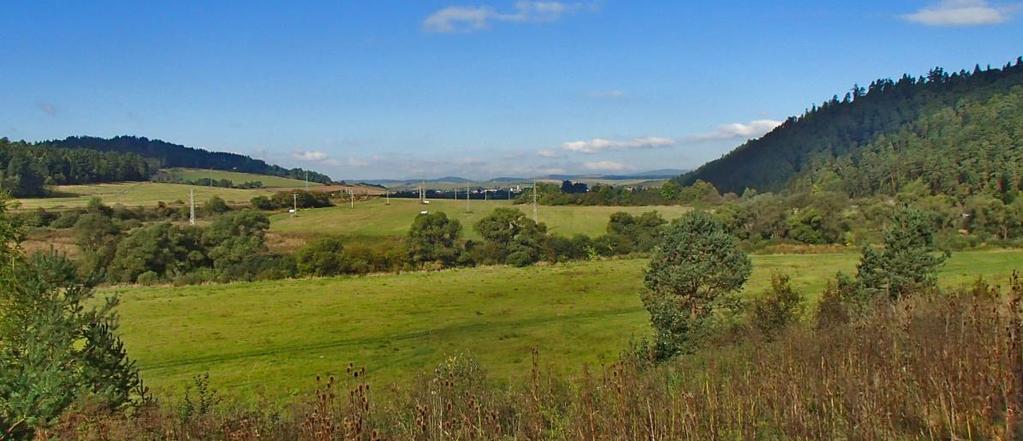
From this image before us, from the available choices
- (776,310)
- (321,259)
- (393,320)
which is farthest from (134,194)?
(776,310)

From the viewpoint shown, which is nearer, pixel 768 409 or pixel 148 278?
pixel 768 409

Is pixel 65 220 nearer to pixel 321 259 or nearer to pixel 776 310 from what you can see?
pixel 321 259

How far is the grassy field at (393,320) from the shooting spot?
2962cm

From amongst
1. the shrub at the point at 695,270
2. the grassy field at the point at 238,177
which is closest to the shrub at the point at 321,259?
the shrub at the point at 695,270

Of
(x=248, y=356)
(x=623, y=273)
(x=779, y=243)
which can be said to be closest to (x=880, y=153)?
(x=779, y=243)

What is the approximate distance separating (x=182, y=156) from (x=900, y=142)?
154m

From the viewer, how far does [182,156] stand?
15175cm

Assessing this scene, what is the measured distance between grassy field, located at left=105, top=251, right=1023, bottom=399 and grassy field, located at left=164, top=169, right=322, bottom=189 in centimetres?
7471

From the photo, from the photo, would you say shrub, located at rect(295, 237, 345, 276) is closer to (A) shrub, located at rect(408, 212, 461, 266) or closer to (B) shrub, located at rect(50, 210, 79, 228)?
(A) shrub, located at rect(408, 212, 461, 266)

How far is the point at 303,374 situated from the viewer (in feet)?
92.6

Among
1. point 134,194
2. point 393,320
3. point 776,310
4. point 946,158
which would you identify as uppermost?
point 946,158

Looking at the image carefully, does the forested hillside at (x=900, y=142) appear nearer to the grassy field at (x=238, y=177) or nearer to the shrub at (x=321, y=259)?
the shrub at (x=321, y=259)

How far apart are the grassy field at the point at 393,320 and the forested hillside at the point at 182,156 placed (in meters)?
97.4

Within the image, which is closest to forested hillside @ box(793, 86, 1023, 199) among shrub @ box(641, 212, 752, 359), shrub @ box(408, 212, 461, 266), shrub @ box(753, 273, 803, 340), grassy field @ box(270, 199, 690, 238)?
grassy field @ box(270, 199, 690, 238)
